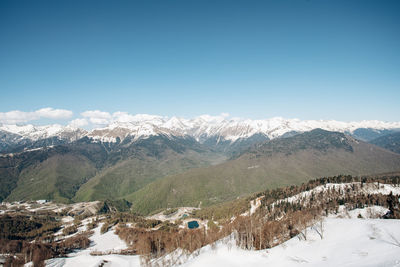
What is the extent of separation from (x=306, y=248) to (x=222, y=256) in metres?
22.4

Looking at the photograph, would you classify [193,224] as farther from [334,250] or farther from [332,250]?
[334,250]

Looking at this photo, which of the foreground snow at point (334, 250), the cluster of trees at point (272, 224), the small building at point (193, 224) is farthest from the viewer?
the small building at point (193, 224)

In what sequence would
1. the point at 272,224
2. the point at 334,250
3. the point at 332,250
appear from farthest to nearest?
1. the point at 272,224
2. the point at 332,250
3. the point at 334,250

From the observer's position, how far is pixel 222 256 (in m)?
60.2

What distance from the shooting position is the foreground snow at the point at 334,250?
43188 mm

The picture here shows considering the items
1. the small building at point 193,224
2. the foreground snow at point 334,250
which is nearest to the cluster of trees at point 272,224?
the foreground snow at point 334,250

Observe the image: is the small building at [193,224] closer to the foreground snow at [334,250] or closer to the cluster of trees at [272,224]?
the cluster of trees at [272,224]

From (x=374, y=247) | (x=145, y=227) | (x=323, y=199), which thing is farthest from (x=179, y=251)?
(x=323, y=199)

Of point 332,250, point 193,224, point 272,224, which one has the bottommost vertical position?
point 193,224

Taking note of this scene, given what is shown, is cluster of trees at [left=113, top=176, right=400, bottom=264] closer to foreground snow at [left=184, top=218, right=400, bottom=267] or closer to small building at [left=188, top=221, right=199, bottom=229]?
foreground snow at [left=184, top=218, right=400, bottom=267]

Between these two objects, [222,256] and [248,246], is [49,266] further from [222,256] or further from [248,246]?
[248,246]

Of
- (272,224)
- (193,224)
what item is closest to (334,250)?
(272,224)

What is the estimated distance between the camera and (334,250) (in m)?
51.7

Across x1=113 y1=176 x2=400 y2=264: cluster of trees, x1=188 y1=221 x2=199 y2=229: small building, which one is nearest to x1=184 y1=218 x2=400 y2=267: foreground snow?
x1=113 y1=176 x2=400 y2=264: cluster of trees
